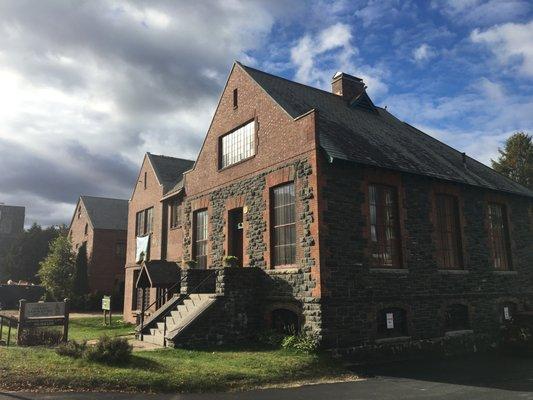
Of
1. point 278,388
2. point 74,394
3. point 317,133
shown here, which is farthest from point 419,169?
point 74,394

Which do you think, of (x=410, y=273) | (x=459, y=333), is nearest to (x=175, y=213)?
(x=410, y=273)

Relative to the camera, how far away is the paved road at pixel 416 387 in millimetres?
8672

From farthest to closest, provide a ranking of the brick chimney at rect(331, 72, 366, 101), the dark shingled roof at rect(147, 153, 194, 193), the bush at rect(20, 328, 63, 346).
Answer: the dark shingled roof at rect(147, 153, 194, 193), the brick chimney at rect(331, 72, 366, 101), the bush at rect(20, 328, 63, 346)

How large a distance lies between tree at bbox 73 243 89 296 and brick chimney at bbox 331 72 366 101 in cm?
2839

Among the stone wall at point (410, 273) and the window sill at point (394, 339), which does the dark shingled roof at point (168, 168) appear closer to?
the stone wall at point (410, 273)

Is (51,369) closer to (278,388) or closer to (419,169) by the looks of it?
(278,388)

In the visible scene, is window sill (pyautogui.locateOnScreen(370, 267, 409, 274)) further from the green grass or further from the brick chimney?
the brick chimney

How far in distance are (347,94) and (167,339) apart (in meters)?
14.0

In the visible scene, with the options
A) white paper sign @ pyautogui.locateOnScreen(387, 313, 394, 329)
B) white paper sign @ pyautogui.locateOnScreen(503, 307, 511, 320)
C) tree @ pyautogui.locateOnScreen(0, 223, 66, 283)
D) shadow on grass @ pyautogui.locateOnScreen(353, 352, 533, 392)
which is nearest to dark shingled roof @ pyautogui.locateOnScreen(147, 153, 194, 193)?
white paper sign @ pyautogui.locateOnScreen(387, 313, 394, 329)

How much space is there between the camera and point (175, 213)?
24.4 m

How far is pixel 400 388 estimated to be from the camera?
32.3 feet

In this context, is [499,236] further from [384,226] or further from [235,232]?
[235,232]

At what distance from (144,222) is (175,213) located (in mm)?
4047

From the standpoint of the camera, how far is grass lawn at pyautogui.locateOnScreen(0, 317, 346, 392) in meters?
8.95
